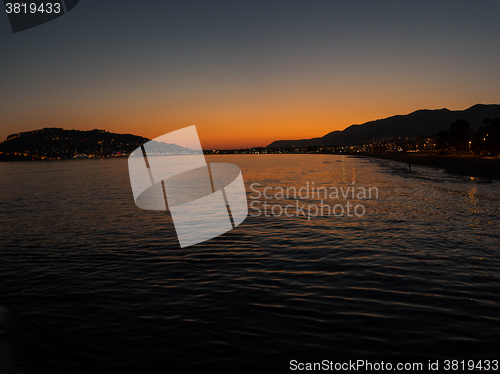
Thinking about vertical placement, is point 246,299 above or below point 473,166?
below

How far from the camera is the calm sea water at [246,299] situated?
7000 millimetres

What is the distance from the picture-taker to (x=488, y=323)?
8.12 metres

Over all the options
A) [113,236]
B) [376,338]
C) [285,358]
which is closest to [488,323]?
[376,338]

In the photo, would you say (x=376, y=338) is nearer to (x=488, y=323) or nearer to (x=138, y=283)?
(x=488, y=323)

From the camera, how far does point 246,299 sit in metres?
9.70

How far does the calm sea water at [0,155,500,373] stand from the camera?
23.0 ft
